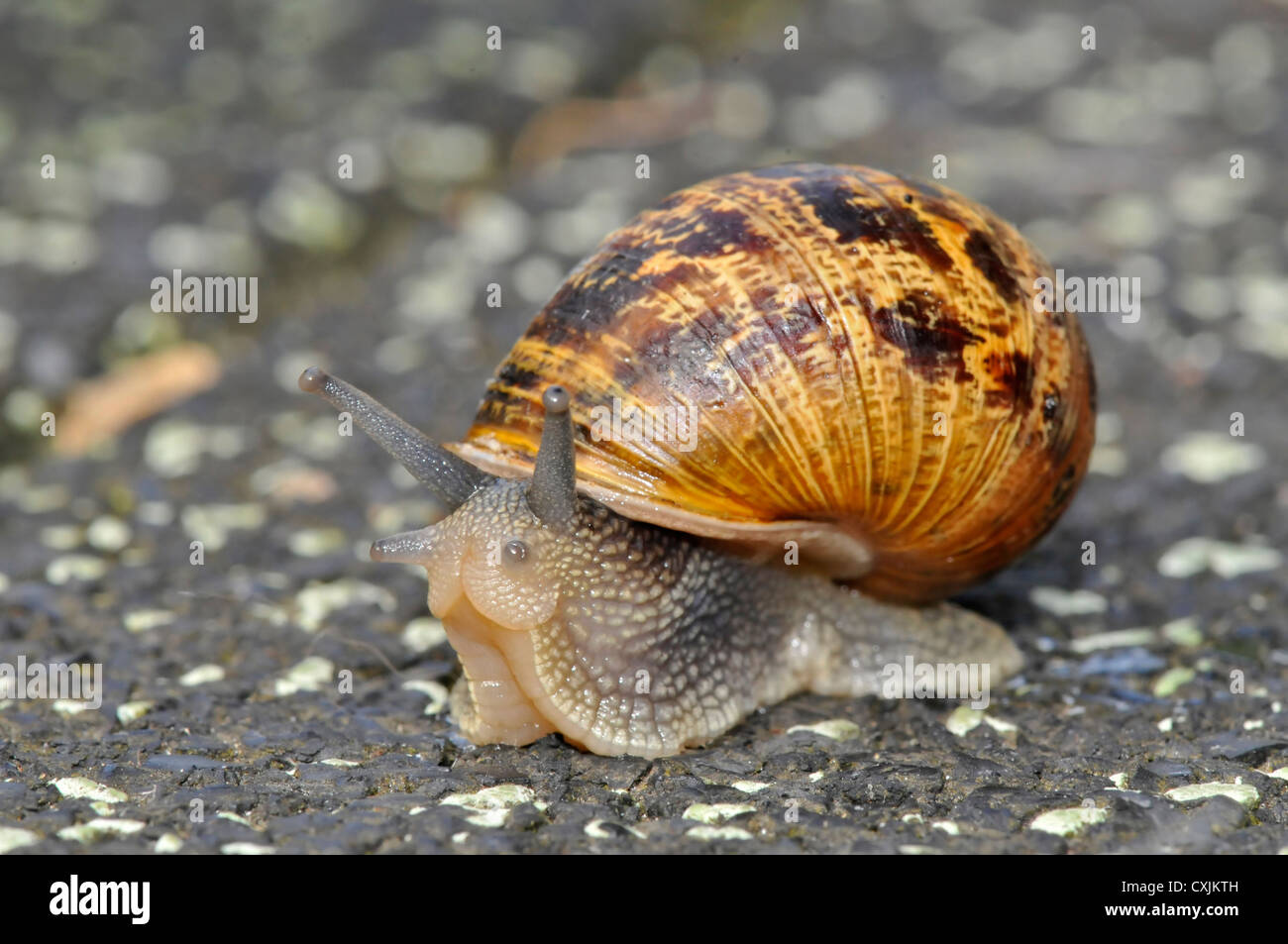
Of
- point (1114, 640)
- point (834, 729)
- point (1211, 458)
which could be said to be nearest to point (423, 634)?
point (834, 729)

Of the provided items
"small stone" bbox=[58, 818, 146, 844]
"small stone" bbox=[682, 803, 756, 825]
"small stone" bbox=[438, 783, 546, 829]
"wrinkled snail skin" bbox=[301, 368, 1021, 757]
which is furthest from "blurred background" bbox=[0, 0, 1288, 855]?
"small stone" bbox=[682, 803, 756, 825]

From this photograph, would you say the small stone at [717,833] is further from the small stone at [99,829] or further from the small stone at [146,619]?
the small stone at [146,619]

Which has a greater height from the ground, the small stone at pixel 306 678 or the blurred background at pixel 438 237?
the blurred background at pixel 438 237

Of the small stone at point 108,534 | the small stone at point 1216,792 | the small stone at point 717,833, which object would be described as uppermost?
the small stone at point 108,534

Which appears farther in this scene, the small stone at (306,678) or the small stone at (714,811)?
the small stone at (306,678)

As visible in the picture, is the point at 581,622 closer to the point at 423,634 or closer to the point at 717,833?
the point at 717,833

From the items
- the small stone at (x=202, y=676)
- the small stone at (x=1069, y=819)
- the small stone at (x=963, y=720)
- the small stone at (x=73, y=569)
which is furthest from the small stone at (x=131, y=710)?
the small stone at (x=1069, y=819)
